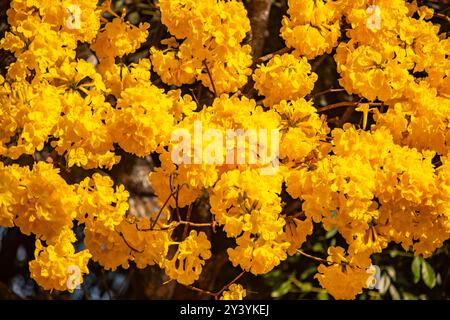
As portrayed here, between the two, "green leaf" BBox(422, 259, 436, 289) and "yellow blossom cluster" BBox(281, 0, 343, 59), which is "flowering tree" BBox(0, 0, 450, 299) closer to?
"yellow blossom cluster" BBox(281, 0, 343, 59)

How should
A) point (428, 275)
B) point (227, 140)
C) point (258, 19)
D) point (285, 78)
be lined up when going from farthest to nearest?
point (428, 275), point (258, 19), point (285, 78), point (227, 140)

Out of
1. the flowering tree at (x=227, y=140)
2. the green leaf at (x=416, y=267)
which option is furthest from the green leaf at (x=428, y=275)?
the flowering tree at (x=227, y=140)

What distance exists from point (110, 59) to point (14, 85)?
1.03 feet

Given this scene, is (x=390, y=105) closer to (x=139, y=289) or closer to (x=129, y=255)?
(x=129, y=255)

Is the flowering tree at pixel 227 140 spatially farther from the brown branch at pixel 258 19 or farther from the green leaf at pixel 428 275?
the green leaf at pixel 428 275

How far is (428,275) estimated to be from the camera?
353 centimetres

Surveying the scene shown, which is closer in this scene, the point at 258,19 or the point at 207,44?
the point at 207,44

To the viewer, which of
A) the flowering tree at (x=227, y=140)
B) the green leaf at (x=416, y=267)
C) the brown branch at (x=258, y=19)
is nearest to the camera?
the flowering tree at (x=227, y=140)

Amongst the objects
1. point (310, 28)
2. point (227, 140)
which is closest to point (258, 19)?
point (310, 28)

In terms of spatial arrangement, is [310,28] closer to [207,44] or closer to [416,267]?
[207,44]

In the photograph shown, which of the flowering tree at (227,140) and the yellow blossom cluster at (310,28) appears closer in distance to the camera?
the flowering tree at (227,140)

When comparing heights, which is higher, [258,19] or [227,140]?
[258,19]

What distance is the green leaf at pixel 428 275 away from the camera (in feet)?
11.5
